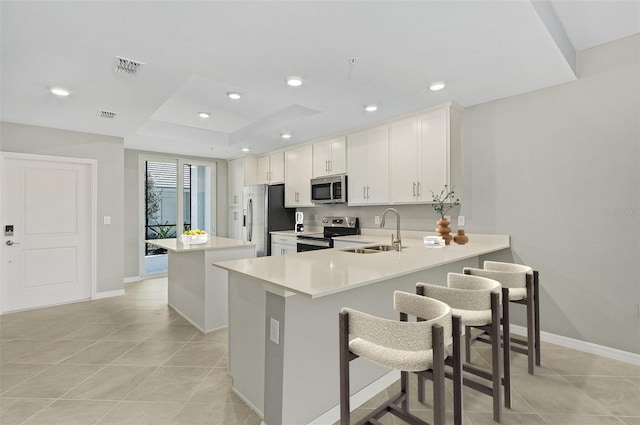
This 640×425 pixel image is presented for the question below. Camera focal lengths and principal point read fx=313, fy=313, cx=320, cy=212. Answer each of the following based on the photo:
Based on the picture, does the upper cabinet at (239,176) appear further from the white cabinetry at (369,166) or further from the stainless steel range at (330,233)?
the white cabinetry at (369,166)

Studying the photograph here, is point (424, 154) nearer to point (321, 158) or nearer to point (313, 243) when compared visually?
point (321, 158)

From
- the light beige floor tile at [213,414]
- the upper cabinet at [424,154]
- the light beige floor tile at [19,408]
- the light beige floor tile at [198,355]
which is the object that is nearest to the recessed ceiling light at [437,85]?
the upper cabinet at [424,154]

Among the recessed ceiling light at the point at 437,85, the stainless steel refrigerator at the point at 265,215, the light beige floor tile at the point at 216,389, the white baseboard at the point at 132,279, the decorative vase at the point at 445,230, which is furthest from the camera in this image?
the white baseboard at the point at 132,279

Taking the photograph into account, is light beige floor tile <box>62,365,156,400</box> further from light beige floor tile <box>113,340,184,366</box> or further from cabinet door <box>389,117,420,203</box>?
cabinet door <box>389,117,420,203</box>

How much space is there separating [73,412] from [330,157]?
3.92 metres

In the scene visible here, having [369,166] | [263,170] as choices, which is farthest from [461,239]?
[263,170]

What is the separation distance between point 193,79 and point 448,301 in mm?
3098

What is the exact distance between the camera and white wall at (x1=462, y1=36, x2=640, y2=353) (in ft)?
8.41

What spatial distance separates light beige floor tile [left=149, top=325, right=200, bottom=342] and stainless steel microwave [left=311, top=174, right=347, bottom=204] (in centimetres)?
251

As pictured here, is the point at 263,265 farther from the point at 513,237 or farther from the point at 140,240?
the point at 140,240

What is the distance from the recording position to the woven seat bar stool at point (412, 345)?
1.20 metres

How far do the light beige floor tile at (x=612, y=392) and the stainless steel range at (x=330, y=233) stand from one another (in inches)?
116

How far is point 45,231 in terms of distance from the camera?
4.25m

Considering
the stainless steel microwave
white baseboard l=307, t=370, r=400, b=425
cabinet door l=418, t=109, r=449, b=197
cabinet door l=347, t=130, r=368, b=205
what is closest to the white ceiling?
cabinet door l=418, t=109, r=449, b=197
